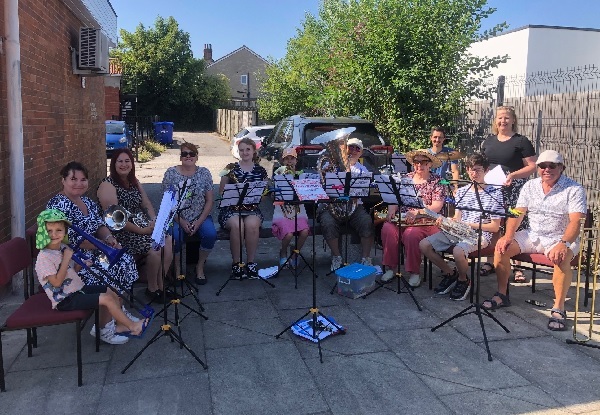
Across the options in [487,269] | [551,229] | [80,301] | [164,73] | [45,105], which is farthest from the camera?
[164,73]

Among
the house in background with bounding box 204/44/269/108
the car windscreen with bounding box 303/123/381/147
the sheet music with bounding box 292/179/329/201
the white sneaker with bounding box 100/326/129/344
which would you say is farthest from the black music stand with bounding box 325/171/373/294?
the house in background with bounding box 204/44/269/108

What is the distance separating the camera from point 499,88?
8.47 meters

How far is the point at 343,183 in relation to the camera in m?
5.51

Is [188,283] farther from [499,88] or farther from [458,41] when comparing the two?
[458,41]

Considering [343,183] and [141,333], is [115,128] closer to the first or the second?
[343,183]

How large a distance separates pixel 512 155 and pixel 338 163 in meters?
1.94

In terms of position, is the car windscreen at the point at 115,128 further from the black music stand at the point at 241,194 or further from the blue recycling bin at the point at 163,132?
the black music stand at the point at 241,194

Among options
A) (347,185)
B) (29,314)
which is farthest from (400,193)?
(29,314)

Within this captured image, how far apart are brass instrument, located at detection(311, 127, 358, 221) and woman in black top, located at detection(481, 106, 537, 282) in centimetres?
164

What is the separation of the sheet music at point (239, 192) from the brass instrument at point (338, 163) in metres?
0.81

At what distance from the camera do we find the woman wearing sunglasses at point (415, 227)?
5730 millimetres

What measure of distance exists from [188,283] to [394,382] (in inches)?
100.0

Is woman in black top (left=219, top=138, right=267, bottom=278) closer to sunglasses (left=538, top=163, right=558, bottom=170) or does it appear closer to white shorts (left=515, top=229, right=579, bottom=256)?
white shorts (left=515, top=229, right=579, bottom=256)

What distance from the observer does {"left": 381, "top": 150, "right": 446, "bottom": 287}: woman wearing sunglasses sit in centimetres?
573
